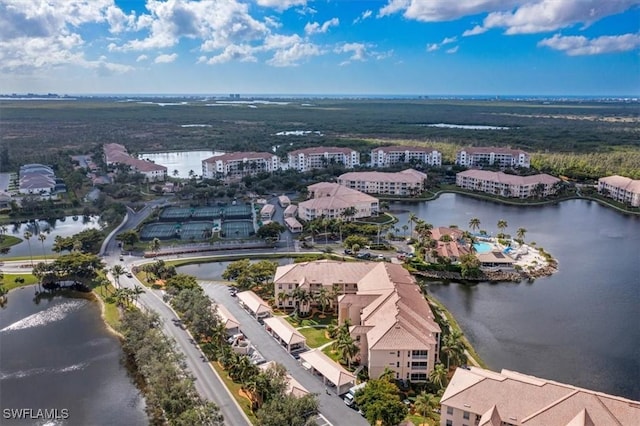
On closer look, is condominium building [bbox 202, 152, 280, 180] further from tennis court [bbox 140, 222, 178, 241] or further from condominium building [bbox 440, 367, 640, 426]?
condominium building [bbox 440, 367, 640, 426]

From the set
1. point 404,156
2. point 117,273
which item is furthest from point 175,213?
point 404,156

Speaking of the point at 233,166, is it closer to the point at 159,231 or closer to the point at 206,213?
the point at 206,213

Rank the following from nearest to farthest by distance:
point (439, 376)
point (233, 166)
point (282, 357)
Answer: point (439, 376), point (282, 357), point (233, 166)

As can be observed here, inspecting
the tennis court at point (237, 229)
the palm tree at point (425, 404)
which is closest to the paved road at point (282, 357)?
the palm tree at point (425, 404)

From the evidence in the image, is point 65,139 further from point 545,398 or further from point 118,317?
point 545,398

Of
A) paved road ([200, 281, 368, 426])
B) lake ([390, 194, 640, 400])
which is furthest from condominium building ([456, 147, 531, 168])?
paved road ([200, 281, 368, 426])

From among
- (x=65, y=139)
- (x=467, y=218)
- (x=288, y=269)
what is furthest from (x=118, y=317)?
(x=65, y=139)
